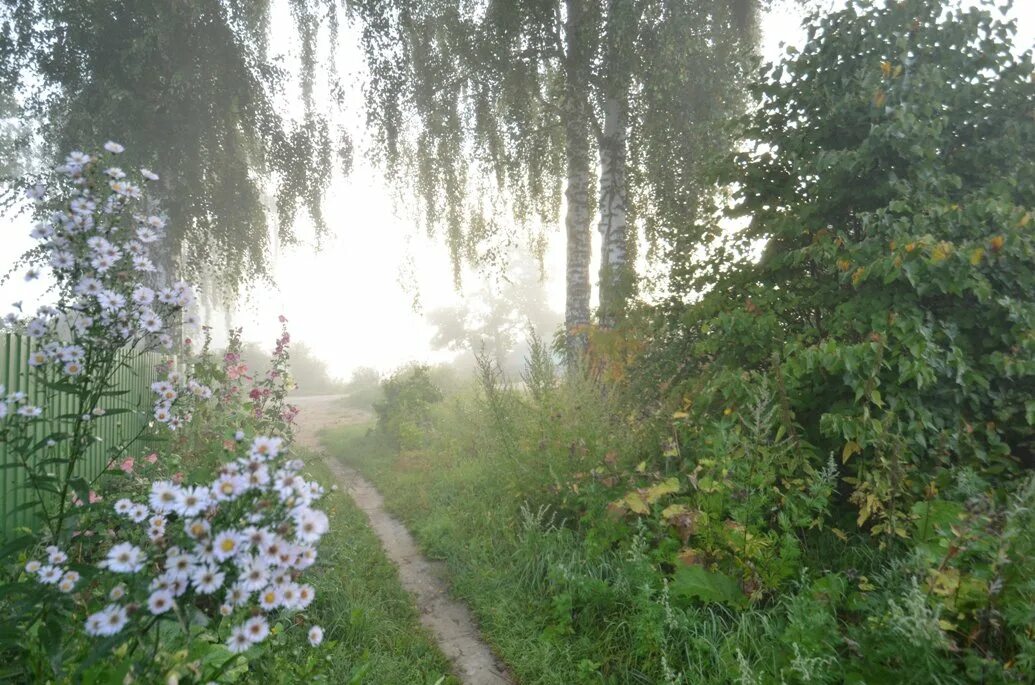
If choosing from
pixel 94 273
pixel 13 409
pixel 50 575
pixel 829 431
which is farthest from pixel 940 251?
pixel 13 409

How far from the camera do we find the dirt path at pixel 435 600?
3.54 m

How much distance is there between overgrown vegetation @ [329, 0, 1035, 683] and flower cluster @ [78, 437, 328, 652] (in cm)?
181

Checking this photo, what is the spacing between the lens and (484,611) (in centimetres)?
407

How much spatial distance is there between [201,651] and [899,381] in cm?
352

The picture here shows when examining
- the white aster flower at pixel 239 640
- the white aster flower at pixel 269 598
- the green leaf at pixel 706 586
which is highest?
the white aster flower at pixel 269 598

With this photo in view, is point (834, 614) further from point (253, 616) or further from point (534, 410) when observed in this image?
point (534, 410)

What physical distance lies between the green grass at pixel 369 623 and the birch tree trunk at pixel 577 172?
139 inches

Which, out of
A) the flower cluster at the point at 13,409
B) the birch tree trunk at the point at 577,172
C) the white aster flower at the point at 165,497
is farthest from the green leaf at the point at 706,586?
the birch tree trunk at the point at 577,172

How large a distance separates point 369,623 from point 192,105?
9225mm

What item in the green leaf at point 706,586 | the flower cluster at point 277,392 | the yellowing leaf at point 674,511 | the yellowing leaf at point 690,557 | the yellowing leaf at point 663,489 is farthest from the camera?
the flower cluster at point 277,392

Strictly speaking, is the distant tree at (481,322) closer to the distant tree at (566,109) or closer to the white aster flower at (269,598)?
the distant tree at (566,109)

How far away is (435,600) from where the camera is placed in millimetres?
4449

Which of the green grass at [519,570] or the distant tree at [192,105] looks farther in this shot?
the distant tree at [192,105]

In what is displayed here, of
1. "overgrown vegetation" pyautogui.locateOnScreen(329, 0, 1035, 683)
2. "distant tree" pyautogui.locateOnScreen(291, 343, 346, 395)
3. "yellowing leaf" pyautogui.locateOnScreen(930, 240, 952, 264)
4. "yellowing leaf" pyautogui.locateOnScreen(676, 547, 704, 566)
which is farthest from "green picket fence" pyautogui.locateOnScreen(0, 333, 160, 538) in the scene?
"distant tree" pyautogui.locateOnScreen(291, 343, 346, 395)
